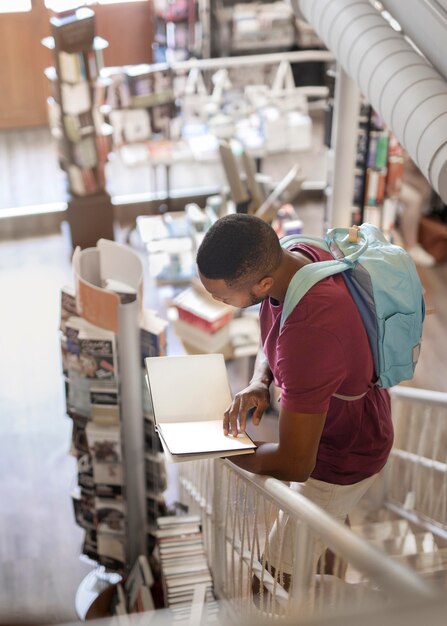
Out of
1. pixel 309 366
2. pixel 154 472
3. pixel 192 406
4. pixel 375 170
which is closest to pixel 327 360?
pixel 309 366

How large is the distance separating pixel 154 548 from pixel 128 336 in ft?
Answer: 4.20

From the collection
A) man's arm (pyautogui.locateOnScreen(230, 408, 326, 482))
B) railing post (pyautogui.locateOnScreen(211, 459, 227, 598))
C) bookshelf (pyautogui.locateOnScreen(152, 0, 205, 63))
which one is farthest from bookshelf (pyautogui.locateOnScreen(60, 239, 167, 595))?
bookshelf (pyautogui.locateOnScreen(152, 0, 205, 63))

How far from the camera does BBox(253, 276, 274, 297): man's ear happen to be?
225cm

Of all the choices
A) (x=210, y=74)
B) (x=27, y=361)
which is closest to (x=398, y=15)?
(x=27, y=361)

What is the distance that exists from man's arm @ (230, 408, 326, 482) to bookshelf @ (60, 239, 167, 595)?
1.27 metres

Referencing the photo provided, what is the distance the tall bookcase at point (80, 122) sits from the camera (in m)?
6.26

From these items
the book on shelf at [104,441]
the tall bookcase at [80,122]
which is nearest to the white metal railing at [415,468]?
the book on shelf at [104,441]

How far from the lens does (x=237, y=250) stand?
2191 mm

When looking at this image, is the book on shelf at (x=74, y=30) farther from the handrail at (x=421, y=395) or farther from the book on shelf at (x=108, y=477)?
the handrail at (x=421, y=395)

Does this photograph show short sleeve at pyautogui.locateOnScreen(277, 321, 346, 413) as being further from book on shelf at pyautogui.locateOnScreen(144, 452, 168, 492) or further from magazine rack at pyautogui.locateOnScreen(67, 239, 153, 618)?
book on shelf at pyautogui.locateOnScreen(144, 452, 168, 492)

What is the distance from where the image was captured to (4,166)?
884 centimetres

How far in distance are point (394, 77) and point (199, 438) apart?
1503mm

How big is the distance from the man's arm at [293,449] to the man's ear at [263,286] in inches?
12.2

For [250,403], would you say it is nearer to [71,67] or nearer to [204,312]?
[204,312]
